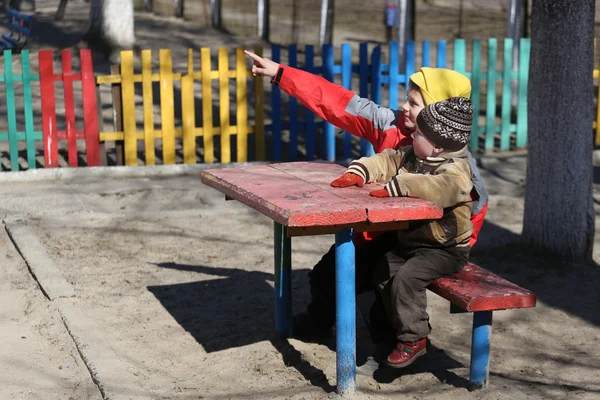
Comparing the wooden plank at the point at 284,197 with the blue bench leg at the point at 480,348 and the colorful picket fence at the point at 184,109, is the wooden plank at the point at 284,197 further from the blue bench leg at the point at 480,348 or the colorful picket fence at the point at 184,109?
the colorful picket fence at the point at 184,109

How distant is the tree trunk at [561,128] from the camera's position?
19.1 feet

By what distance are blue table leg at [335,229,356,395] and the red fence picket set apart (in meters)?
5.23

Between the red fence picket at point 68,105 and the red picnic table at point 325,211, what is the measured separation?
4.42m

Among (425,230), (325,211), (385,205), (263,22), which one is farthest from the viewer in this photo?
(263,22)

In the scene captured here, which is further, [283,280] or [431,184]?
[283,280]

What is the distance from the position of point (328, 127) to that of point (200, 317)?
15.5 feet

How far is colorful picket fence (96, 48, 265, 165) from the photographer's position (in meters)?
8.65

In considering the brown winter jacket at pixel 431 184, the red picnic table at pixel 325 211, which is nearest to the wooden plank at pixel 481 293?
the brown winter jacket at pixel 431 184

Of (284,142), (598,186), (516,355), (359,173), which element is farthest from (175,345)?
(284,142)

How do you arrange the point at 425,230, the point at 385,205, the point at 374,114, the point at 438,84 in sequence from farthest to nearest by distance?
1. the point at 374,114
2. the point at 438,84
3. the point at 425,230
4. the point at 385,205

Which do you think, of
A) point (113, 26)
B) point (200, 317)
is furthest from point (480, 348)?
point (113, 26)

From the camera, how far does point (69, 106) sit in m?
8.48

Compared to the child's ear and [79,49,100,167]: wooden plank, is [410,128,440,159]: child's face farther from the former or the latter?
[79,49,100,167]: wooden plank

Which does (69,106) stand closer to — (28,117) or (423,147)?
(28,117)
